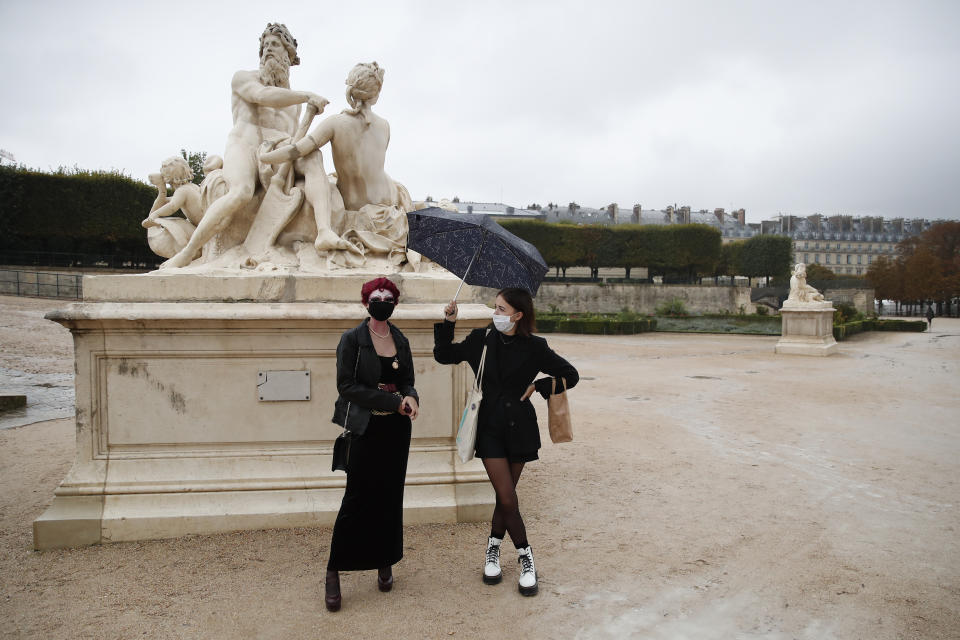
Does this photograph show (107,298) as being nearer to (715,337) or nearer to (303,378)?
(303,378)

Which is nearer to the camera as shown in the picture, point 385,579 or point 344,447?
point 344,447

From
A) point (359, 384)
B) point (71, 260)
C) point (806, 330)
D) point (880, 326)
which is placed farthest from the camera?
point (71, 260)

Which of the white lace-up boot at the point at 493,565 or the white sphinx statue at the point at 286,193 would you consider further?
the white sphinx statue at the point at 286,193

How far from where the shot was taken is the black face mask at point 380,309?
2.85 m

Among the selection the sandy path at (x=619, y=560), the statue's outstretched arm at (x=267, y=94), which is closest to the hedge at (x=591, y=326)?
the sandy path at (x=619, y=560)

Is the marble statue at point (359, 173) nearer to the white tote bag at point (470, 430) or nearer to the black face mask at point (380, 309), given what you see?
the black face mask at point (380, 309)

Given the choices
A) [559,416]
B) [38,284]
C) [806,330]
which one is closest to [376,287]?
[559,416]

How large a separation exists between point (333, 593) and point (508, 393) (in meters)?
1.24

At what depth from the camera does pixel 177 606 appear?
9.62 feet

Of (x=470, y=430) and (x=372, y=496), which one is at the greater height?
(x=470, y=430)

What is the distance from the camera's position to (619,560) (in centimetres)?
351

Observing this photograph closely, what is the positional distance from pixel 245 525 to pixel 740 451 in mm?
4608

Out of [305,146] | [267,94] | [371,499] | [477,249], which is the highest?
[267,94]

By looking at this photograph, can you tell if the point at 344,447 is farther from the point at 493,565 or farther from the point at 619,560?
the point at 619,560
